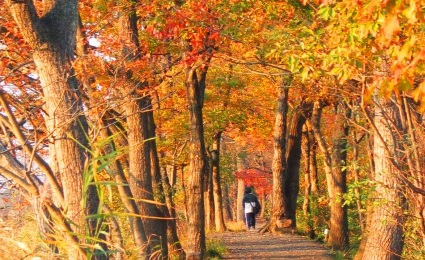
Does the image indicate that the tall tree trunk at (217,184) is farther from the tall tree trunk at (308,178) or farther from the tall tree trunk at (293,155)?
the tall tree trunk at (293,155)

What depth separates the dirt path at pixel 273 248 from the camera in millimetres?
20547

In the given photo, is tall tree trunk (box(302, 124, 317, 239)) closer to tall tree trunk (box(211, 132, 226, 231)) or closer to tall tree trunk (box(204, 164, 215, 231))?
tall tree trunk (box(211, 132, 226, 231))

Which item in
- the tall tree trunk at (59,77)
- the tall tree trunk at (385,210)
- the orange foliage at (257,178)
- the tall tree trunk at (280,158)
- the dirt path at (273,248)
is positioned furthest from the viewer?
the orange foliage at (257,178)

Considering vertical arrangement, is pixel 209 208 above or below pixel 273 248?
above

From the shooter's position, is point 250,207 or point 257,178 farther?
point 257,178

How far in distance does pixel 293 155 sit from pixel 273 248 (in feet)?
19.6

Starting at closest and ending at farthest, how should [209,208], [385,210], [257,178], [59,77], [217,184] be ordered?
[59,77]
[385,210]
[209,208]
[217,184]
[257,178]

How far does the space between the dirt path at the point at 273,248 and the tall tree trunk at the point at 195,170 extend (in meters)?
3.76

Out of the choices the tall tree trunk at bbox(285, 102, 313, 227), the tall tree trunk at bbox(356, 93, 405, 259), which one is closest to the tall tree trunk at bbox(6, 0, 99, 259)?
the tall tree trunk at bbox(356, 93, 405, 259)

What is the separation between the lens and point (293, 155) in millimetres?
27375

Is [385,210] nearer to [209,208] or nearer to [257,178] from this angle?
[209,208]

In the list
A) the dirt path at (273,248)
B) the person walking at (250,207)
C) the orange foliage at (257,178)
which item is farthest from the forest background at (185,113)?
the orange foliage at (257,178)

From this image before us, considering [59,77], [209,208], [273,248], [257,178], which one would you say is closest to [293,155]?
[209,208]

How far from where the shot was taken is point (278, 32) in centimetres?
1190
